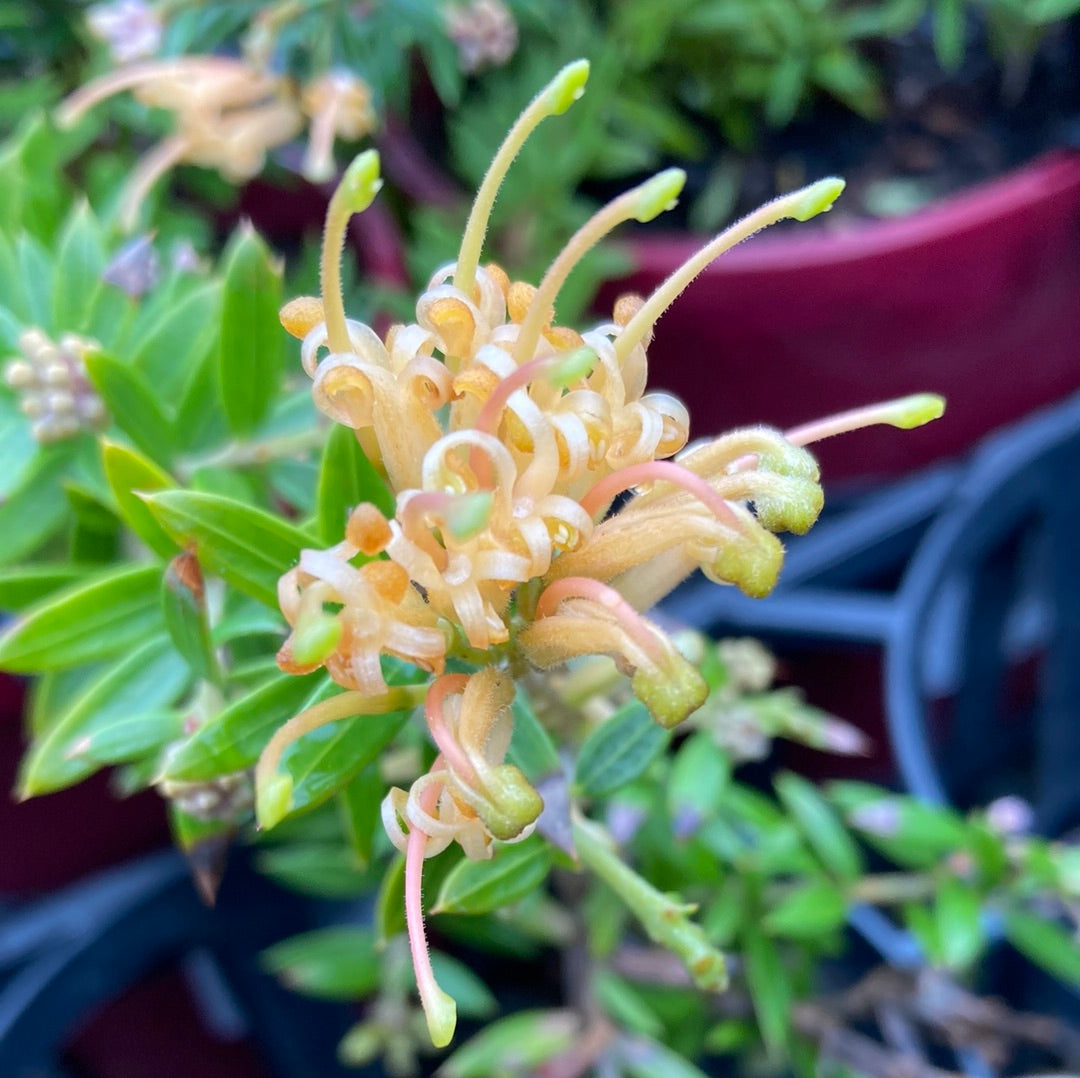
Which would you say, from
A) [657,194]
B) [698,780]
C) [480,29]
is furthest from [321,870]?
[480,29]

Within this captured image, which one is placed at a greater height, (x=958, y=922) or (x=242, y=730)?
(x=242, y=730)

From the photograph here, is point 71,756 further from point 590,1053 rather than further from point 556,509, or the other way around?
point 590,1053

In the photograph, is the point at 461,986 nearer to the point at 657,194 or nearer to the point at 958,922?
the point at 958,922

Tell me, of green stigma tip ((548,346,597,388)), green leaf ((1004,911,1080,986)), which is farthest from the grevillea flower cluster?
green leaf ((1004,911,1080,986))

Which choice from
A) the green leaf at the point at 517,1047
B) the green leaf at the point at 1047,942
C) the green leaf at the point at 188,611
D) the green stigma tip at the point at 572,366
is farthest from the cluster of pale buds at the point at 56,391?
the green leaf at the point at 1047,942

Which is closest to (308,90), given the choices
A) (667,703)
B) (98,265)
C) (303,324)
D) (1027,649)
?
(98,265)

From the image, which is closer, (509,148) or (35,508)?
(509,148)

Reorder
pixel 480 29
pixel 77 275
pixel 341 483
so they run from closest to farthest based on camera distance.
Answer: pixel 341 483 → pixel 77 275 → pixel 480 29

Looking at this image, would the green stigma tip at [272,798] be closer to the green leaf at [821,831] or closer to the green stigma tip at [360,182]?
the green stigma tip at [360,182]
